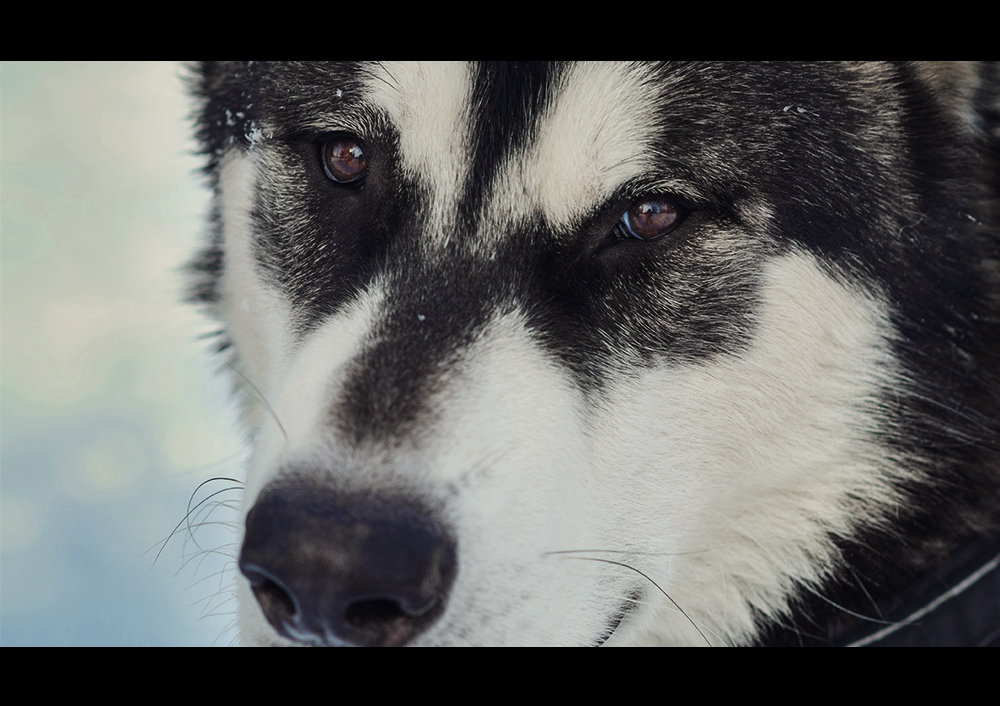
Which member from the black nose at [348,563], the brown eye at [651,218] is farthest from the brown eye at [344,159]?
the black nose at [348,563]

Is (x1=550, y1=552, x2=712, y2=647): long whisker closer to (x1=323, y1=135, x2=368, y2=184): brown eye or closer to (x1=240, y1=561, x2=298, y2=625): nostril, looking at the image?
(x1=240, y1=561, x2=298, y2=625): nostril

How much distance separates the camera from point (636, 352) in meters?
1.80

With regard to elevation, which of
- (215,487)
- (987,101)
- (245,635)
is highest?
(987,101)

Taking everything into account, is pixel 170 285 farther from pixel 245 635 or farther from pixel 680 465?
pixel 680 465

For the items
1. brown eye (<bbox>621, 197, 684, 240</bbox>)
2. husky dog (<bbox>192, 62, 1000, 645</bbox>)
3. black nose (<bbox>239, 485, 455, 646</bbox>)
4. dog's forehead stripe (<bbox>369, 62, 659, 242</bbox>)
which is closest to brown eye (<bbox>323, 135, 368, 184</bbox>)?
husky dog (<bbox>192, 62, 1000, 645</bbox>)

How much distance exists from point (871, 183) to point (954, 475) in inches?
26.3

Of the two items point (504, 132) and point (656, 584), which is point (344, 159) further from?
point (656, 584)

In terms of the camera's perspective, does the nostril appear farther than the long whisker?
No

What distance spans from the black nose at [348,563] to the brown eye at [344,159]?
771 millimetres

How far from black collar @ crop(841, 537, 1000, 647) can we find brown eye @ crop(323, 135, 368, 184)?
1468mm

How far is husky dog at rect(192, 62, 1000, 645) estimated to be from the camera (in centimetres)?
154
